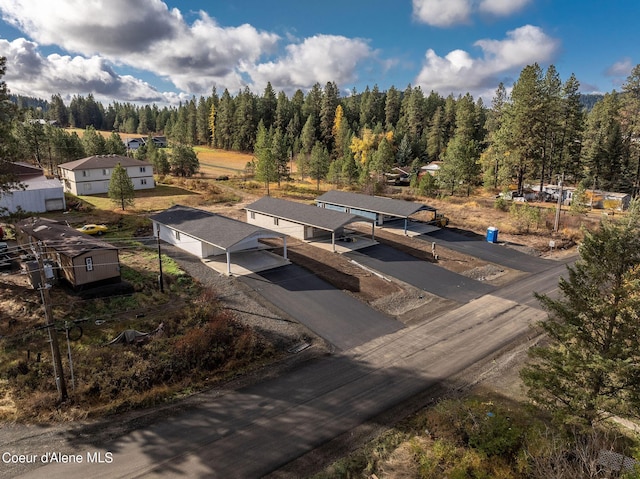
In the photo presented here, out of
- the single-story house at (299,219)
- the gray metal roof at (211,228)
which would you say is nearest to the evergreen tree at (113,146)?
the gray metal roof at (211,228)

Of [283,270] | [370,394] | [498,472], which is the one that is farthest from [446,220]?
[498,472]

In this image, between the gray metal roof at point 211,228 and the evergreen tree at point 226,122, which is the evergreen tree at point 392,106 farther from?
the gray metal roof at point 211,228

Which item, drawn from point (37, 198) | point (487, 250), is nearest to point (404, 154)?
point (487, 250)

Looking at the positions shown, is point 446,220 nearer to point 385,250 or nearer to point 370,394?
point 385,250

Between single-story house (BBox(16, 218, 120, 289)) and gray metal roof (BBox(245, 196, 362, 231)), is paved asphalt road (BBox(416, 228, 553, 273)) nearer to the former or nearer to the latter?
gray metal roof (BBox(245, 196, 362, 231))

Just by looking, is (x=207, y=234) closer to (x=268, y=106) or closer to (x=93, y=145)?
(x=93, y=145)
